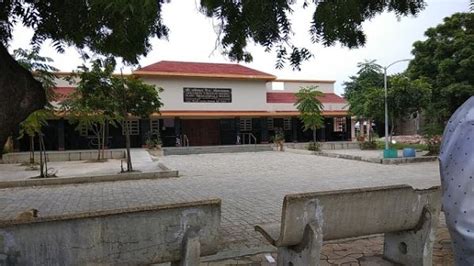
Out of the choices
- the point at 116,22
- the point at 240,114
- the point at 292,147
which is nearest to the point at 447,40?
the point at 292,147

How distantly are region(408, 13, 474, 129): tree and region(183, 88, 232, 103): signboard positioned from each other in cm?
1270

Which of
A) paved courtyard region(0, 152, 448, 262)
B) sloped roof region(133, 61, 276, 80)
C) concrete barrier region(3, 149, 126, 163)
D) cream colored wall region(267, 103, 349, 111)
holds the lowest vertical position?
paved courtyard region(0, 152, 448, 262)

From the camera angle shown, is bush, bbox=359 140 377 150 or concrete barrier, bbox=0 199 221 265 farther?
bush, bbox=359 140 377 150

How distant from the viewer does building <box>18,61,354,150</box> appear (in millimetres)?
26172

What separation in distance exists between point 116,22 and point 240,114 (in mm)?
24592

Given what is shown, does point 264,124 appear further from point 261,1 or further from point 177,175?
point 261,1

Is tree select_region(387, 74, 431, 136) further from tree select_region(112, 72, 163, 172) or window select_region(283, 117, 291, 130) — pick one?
tree select_region(112, 72, 163, 172)

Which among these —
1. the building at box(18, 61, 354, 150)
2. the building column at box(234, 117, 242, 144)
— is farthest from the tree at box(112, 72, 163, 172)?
the building column at box(234, 117, 242, 144)

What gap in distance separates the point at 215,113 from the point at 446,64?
1462 cm

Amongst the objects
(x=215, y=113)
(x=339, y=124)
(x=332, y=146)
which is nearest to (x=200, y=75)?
(x=215, y=113)

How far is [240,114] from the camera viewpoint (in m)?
28.0

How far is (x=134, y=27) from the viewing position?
148 inches

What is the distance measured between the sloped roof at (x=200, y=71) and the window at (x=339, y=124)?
6352mm

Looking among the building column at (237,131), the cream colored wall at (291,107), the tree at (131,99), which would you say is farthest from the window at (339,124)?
the tree at (131,99)
